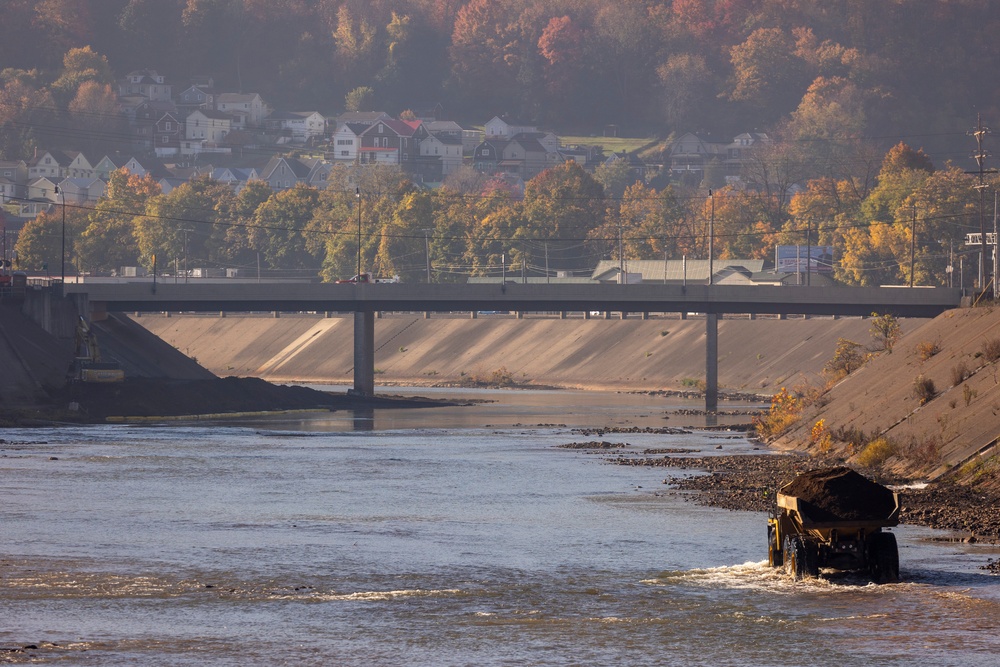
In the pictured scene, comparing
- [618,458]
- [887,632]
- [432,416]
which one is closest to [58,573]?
[887,632]

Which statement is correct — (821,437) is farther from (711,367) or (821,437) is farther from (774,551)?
(711,367)

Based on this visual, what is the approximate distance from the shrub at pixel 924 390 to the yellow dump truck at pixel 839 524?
100 ft

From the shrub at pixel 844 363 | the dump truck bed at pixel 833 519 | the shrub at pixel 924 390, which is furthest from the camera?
the shrub at pixel 844 363

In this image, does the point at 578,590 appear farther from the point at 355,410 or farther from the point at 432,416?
the point at 355,410

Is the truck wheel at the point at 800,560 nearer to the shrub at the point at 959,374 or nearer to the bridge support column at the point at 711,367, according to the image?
the shrub at the point at 959,374

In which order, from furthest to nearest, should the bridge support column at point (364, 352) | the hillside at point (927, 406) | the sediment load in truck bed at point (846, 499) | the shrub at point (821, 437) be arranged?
the bridge support column at point (364, 352) < the shrub at point (821, 437) < the hillside at point (927, 406) < the sediment load in truck bed at point (846, 499)

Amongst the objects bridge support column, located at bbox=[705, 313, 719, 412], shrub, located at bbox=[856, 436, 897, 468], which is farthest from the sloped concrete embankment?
shrub, located at bbox=[856, 436, 897, 468]

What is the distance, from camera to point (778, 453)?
253 ft

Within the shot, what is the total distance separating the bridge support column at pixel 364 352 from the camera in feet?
438

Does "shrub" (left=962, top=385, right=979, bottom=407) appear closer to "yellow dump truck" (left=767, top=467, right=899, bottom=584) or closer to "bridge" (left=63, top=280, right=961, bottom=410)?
"yellow dump truck" (left=767, top=467, right=899, bottom=584)

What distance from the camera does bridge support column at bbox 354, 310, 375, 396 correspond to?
134 meters

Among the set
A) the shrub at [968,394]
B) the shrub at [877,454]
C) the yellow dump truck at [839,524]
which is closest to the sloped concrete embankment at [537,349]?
the shrub at [968,394]

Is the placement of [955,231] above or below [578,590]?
above

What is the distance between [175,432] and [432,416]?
72.3 ft
